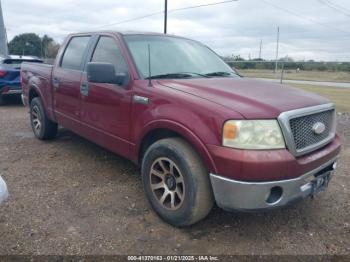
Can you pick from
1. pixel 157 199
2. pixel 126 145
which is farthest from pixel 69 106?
pixel 157 199

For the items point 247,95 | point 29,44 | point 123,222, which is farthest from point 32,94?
point 29,44

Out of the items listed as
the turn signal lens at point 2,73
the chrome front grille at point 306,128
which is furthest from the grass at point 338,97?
the turn signal lens at point 2,73

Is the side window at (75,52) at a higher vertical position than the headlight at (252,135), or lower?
higher

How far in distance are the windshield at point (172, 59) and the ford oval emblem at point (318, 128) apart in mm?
1341

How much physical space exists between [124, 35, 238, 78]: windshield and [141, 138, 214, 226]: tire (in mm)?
907

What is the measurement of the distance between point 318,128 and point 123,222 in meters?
1.96

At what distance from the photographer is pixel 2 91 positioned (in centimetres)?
961

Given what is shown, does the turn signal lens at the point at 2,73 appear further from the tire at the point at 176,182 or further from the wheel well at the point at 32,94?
the tire at the point at 176,182

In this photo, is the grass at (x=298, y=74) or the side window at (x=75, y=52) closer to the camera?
the side window at (x=75, y=52)

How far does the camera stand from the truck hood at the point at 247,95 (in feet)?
9.15

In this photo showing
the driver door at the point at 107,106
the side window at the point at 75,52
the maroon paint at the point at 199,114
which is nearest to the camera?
the maroon paint at the point at 199,114

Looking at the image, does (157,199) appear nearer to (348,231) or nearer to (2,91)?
(348,231)

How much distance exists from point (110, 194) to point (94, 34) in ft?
6.80

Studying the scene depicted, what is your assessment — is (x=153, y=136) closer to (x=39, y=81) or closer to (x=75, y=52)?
(x=75, y=52)
